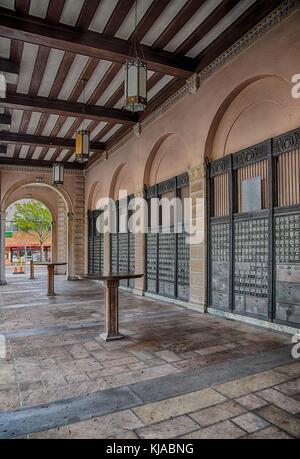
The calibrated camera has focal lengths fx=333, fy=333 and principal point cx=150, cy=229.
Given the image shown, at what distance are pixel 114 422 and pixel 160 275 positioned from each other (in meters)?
5.87

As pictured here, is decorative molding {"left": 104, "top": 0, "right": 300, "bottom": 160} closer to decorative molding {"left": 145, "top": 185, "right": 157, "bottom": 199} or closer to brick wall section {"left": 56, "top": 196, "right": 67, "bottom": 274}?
decorative molding {"left": 145, "top": 185, "right": 157, "bottom": 199}

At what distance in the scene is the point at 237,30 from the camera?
539 cm

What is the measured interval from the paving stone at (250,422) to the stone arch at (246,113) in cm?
396

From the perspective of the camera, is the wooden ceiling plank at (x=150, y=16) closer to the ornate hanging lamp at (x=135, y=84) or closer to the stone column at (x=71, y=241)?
the ornate hanging lamp at (x=135, y=84)

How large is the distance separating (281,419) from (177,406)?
0.76m

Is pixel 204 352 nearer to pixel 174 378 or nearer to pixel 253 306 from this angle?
pixel 174 378

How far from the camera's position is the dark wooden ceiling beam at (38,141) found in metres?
10.5

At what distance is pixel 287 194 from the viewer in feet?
15.9

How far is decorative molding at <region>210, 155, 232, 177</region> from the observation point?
5977 mm

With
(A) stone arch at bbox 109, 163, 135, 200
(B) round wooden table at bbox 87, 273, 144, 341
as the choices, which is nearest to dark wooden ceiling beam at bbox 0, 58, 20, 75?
(A) stone arch at bbox 109, 163, 135, 200

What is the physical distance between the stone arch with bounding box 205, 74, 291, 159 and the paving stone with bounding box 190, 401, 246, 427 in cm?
391

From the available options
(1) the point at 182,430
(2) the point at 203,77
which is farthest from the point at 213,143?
(1) the point at 182,430
